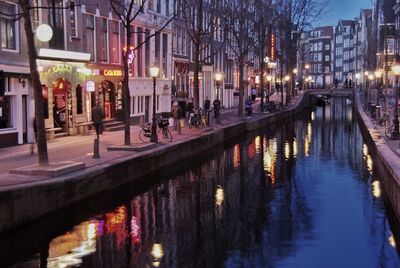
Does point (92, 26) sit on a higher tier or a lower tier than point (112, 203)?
higher

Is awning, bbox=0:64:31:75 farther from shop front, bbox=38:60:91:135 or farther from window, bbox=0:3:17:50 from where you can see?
shop front, bbox=38:60:91:135

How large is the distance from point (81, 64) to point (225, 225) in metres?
18.7

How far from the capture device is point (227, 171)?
26188 millimetres

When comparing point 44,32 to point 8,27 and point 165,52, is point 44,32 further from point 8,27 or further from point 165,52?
point 165,52

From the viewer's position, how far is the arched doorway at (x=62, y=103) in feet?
101

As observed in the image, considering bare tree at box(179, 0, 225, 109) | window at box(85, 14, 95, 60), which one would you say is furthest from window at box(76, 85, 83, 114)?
bare tree at box(179, 0, 225, 109)

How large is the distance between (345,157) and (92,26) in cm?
1528

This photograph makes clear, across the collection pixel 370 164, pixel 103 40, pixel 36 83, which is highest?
pixel 103 40

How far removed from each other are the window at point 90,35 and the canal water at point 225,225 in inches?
438

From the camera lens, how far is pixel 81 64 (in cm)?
3256

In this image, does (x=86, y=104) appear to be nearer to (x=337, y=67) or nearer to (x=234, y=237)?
(x=234, y=237)

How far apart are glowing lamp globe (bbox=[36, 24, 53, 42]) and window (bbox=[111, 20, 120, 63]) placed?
34.1 ft

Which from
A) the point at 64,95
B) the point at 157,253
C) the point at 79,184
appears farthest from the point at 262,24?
the point at 157,253

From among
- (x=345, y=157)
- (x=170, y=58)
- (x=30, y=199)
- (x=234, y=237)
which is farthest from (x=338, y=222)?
(x=170, y=58)
